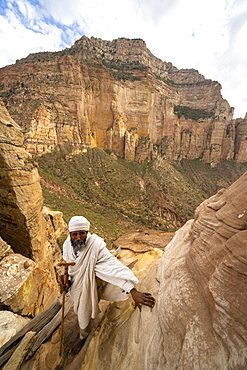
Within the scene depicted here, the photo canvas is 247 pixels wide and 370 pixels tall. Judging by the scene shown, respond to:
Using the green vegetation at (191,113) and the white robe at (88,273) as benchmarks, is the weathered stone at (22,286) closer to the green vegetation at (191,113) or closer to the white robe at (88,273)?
the white robe at (88,273)

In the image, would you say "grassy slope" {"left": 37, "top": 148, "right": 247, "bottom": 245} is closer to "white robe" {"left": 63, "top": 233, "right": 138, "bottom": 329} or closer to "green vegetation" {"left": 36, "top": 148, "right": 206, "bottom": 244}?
"green vegetation" {"left": 36, "top": 148, "right": 206, "bottom": 244}

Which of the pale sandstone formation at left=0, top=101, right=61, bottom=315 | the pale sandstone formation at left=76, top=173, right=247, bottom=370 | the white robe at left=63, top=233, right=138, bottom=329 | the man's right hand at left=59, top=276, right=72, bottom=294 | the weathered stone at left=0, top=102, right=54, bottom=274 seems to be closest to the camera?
the pale sandstone formation at left=76, top=173, right=247, bottom=370

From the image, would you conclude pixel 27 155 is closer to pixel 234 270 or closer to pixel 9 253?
pixel 9 253

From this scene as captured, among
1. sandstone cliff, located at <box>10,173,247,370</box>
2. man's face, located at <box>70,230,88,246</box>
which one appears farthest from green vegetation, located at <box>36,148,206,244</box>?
man's face, located at <box>70,230,88,246</box>

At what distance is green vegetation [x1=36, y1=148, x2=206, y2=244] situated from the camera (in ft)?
83.8

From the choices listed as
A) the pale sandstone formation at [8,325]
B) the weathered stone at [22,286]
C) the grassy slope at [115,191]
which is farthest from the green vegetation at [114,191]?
the pale sandstone formation at [8,325]

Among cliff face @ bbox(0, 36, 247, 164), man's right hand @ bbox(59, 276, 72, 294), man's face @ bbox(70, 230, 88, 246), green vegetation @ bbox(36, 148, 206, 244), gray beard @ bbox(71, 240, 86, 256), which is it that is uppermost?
A: cliff face @ bbox(0, 36, 247, 164)

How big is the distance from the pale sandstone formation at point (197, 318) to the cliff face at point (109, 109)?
36608 millimetres

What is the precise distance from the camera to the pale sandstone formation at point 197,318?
1695mm

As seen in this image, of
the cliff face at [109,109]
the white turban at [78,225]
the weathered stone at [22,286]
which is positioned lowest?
the weathered stone at [22,286]

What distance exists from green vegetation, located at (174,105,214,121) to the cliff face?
399 mm

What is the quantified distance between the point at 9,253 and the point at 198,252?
19.6 ft

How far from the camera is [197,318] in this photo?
1973 millimetres

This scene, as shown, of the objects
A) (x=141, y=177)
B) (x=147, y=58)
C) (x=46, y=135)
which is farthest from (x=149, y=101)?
(x=147, y=58)
